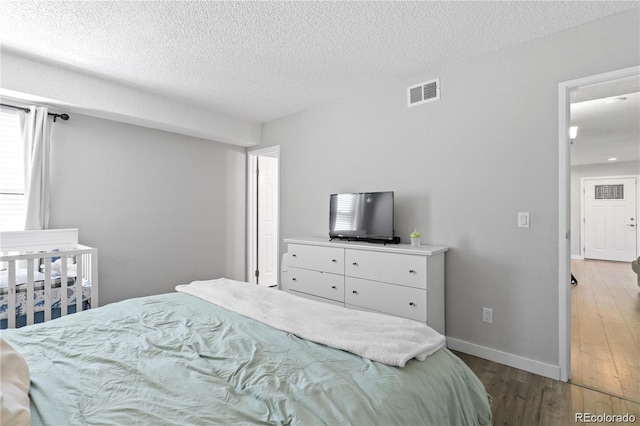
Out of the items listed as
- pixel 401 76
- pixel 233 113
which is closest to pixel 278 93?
pixel 233 113

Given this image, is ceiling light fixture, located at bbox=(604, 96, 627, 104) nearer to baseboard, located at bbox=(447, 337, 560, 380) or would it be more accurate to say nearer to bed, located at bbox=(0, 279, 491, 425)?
baseboard, located at bbox=(447, 337, 560, 380)

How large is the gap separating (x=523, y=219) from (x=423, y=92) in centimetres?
141

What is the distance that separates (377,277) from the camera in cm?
284

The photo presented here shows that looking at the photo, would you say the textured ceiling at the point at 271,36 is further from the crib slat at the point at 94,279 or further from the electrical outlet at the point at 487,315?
the electrical outlet at the point at 487,315

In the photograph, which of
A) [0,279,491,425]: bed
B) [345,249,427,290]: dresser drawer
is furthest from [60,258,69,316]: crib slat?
[345,249,427,290]: dresser drawer

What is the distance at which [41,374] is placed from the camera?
3.76ft

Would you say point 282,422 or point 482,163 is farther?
point 482,163

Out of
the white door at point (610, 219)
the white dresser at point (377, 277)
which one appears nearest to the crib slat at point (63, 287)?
the white dresser at point (377, 277)

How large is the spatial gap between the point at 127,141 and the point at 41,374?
318 cm

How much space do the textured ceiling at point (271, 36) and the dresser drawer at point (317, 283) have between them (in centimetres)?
193

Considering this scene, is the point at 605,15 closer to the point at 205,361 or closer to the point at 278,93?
the point at 278,93

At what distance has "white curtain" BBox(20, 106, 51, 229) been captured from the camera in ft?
9.87

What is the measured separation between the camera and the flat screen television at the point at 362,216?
3084 millimetres

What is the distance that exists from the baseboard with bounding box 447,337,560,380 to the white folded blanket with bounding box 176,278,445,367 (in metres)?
1.47
